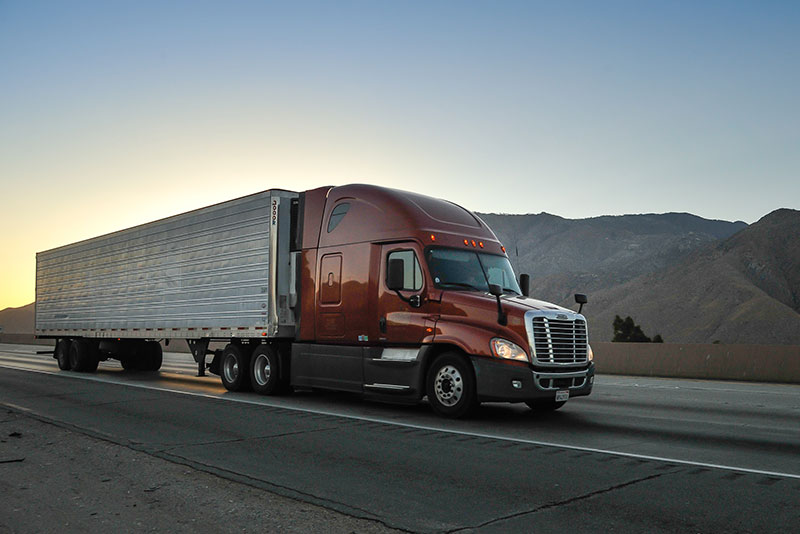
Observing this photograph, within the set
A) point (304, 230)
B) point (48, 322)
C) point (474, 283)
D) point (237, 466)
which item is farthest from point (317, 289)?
point (48, 322)

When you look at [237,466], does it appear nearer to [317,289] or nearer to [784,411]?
[317,289]

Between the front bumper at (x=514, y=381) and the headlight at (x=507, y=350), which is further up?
the headlight at (x=507, y=350)

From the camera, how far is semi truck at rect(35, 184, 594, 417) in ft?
33.8

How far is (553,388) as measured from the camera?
10.1 meters

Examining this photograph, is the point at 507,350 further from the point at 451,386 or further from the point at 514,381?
the point at 451,386

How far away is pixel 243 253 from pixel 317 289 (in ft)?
7.56

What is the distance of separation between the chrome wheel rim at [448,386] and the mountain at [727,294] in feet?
235

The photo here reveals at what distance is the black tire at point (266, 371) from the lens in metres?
14.0

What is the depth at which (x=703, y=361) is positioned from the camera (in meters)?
21.0

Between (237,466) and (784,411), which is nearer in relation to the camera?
(237,466)

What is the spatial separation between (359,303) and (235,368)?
4.27m

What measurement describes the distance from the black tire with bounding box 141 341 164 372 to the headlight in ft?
47.1

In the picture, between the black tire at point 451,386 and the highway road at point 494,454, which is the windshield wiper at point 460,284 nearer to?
the black tire at point 451,386

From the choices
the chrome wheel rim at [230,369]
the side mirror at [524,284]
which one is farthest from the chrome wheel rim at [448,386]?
the chrome wheel rim at [230,369]
